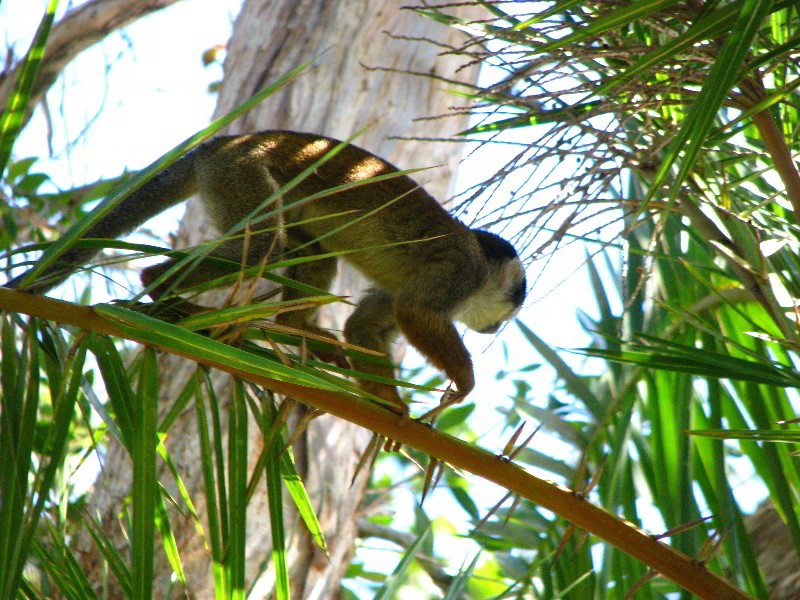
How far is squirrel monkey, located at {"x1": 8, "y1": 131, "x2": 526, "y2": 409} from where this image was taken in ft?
9.23

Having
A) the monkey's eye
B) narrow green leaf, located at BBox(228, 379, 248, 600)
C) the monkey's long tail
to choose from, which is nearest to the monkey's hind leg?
the monkey's eye

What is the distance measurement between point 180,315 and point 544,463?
149cm

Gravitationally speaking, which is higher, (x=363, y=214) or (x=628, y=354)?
(x=363, y=214)

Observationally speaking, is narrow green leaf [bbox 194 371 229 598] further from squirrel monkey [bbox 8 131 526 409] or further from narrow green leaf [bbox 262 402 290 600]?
squirrel monkey [bbox 8 131 526 409]

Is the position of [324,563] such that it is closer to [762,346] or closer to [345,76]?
[762,346]

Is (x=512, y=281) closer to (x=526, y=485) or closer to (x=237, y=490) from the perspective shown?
(x=526, y=485)

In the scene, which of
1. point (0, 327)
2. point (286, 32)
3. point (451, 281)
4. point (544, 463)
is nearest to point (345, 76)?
point (286, 32)

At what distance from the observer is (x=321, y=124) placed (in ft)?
13.2

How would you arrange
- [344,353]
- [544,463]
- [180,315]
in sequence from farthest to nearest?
[544,463]
[344,353]
[180,315]

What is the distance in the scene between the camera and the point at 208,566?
335cm

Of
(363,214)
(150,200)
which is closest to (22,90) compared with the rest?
(150,200)

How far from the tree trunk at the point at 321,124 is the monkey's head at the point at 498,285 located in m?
0.79

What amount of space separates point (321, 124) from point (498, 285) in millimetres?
1276

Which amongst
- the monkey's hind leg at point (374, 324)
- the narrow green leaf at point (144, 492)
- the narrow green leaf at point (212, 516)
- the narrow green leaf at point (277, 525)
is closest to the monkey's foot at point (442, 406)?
the narrow green leaf at point (277, 525)
